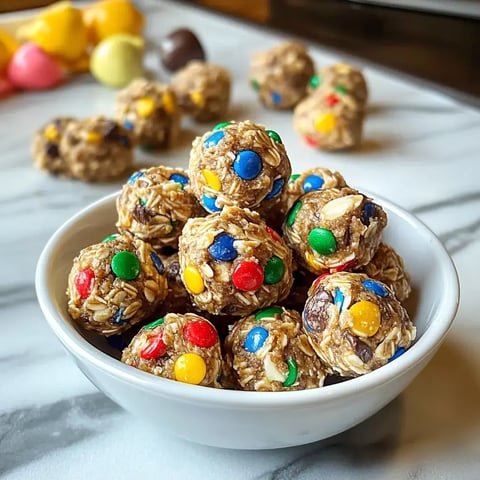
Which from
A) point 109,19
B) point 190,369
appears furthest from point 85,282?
point 109,19

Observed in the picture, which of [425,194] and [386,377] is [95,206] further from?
[425,194]

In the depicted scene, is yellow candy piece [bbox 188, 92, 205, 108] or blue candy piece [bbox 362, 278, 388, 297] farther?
yellow candy piece [bbox 188, 92, 205, 108]

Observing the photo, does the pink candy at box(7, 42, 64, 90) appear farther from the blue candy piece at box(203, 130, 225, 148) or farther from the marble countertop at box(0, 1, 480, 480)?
the blue candy piece at box(203, 130, 225, 148)

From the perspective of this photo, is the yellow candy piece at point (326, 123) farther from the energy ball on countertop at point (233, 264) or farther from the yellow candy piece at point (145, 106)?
the energy ball on countertop at point (233, 264)

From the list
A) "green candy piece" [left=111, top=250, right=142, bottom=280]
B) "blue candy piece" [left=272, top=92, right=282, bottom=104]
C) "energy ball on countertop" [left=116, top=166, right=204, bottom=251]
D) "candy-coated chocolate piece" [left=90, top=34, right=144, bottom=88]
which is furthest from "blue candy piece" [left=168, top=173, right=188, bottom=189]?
"candy-coated chocolate piece" [left=90, top=34, right=144, bottom=88]

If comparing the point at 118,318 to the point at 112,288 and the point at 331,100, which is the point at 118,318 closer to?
the point at 112,288

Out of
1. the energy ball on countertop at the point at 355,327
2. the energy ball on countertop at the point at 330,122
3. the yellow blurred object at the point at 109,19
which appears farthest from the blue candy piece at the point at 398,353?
the yellow blurred object at the point at 109,19

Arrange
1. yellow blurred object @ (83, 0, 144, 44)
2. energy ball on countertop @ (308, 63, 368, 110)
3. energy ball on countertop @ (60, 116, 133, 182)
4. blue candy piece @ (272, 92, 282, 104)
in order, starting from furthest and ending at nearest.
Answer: yellow blurred object @ (83, 0, 144, 44) < blue candy piece @ (272, 92, 282, 104) < energy ball on countertop @ (308, 63, 368, 110) < energy ball on countertop @ (60, 116, 133, 182)
